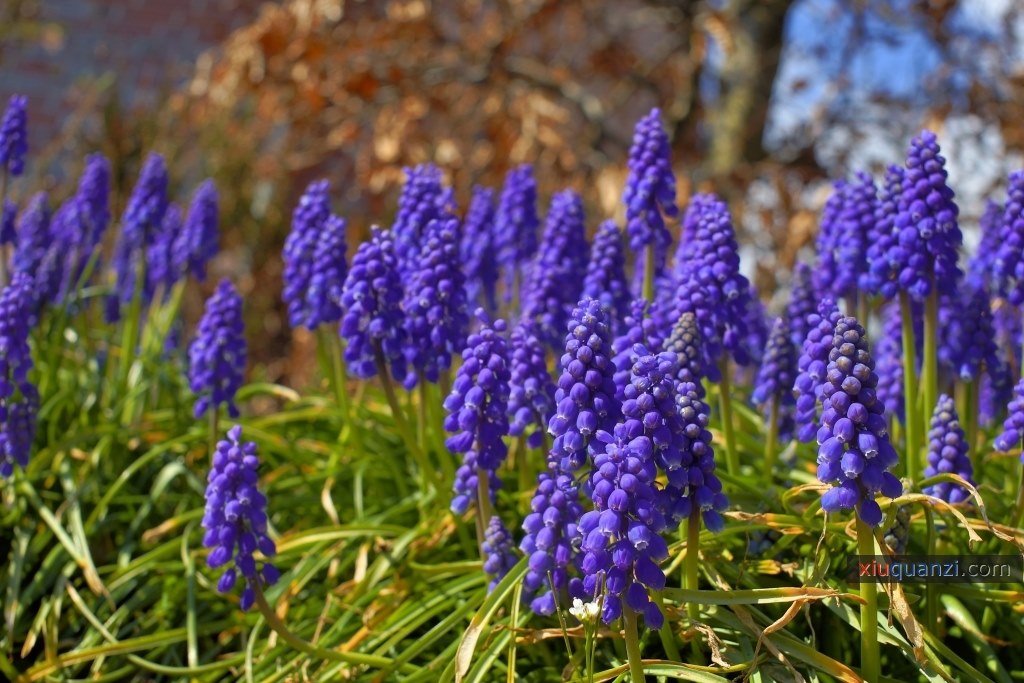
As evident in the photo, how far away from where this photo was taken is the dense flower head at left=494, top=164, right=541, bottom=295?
4.51m

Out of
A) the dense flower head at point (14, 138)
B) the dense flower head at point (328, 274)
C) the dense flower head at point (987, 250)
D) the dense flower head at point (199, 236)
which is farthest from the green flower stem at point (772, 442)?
the dense flower head at point (14, 138)

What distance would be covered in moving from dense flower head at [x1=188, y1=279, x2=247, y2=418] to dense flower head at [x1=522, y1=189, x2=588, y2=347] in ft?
3.80

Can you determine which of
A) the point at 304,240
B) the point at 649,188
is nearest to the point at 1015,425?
the point at 649,188

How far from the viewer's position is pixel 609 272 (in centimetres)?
384

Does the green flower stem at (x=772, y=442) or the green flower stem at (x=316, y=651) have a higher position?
the green flower stem at (x=772, y=442)

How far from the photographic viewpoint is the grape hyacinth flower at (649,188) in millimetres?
3691

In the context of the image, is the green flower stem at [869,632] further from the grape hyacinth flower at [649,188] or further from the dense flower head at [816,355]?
the grape hyacinth flower at [649,188]

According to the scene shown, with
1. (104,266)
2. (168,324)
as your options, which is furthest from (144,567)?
(104,266)

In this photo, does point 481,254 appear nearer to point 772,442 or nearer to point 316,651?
point 772,442

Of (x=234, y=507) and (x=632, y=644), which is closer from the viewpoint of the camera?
(x=632, y=644)

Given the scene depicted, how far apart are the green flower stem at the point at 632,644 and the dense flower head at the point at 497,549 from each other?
0.62 metres

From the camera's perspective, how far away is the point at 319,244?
3869 mm

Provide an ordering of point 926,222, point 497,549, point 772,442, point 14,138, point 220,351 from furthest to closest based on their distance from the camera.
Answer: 1. point 14,138
2. point 220,351
3. point 772,442
4. point 926,222
5. point 497,549

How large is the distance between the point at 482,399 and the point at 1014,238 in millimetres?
1841
